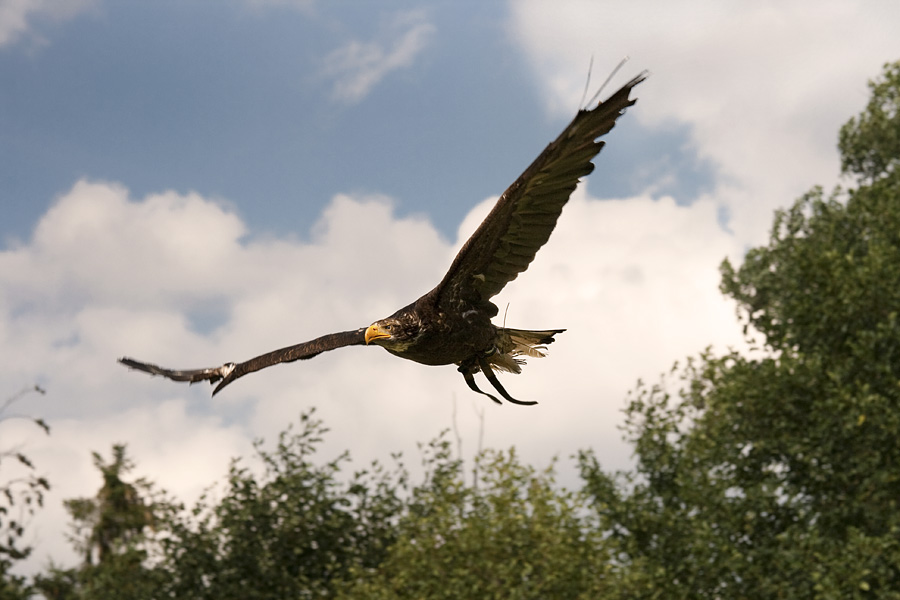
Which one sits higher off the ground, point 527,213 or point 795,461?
point 795,461

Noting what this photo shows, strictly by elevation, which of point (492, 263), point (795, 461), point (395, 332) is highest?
point (795, 461)

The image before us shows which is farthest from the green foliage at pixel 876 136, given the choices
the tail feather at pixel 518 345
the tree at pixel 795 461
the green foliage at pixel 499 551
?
the tail feather at pixel 518 345

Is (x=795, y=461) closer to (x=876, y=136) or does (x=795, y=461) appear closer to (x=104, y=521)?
(x=876, y=136)

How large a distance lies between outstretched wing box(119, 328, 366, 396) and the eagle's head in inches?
6.4

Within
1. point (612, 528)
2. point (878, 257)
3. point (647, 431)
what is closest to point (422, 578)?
point (612, 528)

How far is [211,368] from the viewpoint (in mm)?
6312

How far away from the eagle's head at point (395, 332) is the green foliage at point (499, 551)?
388 inches

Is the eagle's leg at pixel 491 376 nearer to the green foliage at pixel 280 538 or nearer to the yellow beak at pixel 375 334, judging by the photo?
the yellow beak at pixel 375 334

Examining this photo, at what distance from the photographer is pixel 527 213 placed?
4906mm

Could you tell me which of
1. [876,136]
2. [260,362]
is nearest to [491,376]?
[260,362]

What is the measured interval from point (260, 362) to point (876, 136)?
1867 centimetres

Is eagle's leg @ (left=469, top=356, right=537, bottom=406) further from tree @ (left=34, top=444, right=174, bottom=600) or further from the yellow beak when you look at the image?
tree @ (left=34, top=444, right=174, bottom=600)

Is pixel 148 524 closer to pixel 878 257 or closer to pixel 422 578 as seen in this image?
pixel 422 578

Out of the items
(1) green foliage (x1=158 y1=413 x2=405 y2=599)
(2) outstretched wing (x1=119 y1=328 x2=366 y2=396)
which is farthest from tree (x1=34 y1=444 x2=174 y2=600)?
(2) outstretched wing (x1=119 y1=328 x2=366 y2=396)
